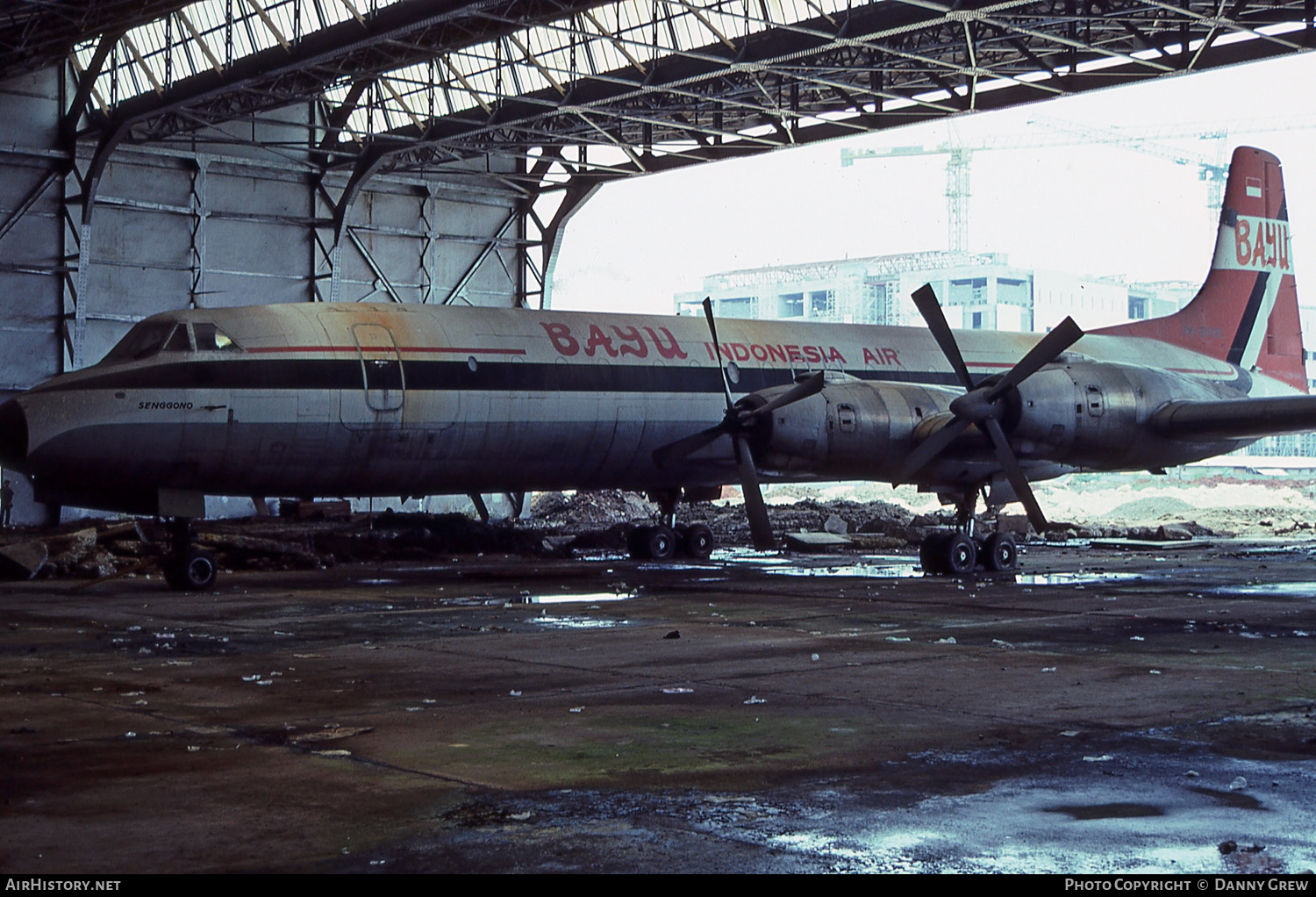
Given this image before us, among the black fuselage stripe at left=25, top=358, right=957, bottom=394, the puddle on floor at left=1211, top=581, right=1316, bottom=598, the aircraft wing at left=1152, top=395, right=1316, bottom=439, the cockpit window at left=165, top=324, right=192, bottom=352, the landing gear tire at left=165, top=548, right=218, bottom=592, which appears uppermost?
the cockpit window at left=165, top=324, right=192, bottom=352

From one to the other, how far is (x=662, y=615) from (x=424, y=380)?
648 cm

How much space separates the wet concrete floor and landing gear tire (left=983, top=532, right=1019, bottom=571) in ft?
16.7

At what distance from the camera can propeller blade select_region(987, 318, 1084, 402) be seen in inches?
757

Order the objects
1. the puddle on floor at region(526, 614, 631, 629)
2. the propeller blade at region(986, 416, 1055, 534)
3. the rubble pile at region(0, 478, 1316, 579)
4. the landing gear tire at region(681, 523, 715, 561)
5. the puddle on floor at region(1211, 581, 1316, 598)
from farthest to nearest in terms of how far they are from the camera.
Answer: the landing gear tire at region(681, 523, 715, 561) → the rubble pile at region(0, 478, 1316, 579) → the propeller blade at region(986, 416, 1055, 534) → the puddle on floor at region(1211, 581, 1316, 598) → the puddle on floor at region(526, 614, 631, 629)

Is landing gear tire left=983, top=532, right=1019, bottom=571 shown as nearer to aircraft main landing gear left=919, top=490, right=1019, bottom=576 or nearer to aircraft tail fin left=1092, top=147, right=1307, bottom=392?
aircraft main landing gear left=919, top=490, right=1019, bottom=576

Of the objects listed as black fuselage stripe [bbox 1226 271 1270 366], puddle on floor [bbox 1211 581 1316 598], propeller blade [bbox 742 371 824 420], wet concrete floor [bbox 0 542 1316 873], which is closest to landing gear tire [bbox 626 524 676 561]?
propeller blade [bbox 742 371 824 420]

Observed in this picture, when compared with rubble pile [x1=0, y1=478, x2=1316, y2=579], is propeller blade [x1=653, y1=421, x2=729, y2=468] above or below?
above

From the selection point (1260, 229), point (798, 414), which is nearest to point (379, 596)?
point (798, 414)

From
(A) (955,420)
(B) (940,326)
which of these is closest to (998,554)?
(A) (955,420)

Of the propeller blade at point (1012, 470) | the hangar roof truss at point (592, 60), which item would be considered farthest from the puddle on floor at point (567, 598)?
the hangar roof truss at point (592, 60)

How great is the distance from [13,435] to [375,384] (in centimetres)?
484

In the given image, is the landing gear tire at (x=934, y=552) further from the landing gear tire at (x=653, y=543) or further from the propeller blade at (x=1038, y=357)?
the landing gear tire at (x=653, y=543)

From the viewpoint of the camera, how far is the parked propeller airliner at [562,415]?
17.8 m
